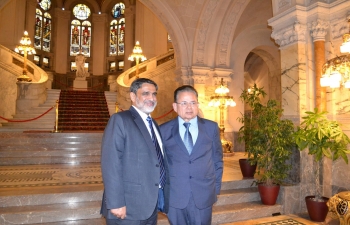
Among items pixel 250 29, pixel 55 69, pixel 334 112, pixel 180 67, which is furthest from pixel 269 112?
pixel 55 69

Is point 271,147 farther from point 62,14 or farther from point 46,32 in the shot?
point 62,14

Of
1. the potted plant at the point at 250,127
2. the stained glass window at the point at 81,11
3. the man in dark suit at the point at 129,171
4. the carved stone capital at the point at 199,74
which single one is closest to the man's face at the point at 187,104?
the man in dark suit at the point at 129,171

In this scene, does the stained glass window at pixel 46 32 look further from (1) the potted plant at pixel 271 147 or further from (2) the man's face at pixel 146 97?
(2) the man's face at pixel 146 97

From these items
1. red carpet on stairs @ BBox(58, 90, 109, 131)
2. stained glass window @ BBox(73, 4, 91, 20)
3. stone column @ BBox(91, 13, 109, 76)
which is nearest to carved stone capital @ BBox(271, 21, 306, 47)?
red carpet on stairs @ BBox(58, 90, 109, 131)

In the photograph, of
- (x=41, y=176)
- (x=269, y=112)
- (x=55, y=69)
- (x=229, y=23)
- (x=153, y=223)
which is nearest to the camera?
(x=153, y=223)

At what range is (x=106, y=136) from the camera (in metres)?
2.22

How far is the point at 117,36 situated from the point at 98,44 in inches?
76.5

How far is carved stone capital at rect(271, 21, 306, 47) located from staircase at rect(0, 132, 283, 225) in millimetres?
2854

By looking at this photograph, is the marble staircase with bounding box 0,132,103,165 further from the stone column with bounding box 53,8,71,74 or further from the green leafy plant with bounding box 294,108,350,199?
→ the stone column with bounding box 53,8,71,74

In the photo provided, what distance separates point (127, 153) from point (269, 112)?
10.6 ft

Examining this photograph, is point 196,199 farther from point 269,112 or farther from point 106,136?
point 269,112

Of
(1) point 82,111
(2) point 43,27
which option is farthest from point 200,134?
(2) point 43,27

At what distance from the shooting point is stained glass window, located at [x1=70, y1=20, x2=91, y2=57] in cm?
2398

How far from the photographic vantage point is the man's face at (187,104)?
258cm
